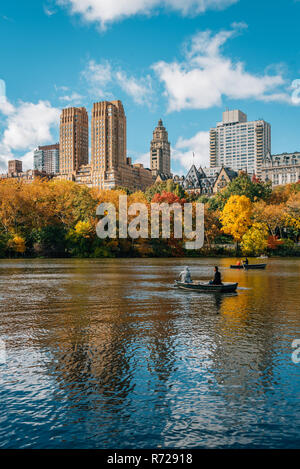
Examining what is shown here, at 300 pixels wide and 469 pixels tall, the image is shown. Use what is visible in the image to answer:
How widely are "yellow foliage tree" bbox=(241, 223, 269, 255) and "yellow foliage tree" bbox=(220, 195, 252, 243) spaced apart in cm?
218

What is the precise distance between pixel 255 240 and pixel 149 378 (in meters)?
80.1

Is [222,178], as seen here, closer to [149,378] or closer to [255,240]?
[255,240]

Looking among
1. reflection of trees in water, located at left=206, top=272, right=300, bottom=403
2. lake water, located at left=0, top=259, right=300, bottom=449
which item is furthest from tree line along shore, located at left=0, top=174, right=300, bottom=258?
reflection of trees in water, located at left=206, top=272, right=300, bottom=403

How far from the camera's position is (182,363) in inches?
510

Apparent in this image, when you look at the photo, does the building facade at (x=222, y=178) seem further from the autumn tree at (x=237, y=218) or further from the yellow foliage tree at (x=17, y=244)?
the yellow foliage tree at (x=17, y=244)

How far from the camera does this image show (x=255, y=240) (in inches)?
3487

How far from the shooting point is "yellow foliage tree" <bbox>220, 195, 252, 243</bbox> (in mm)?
92375

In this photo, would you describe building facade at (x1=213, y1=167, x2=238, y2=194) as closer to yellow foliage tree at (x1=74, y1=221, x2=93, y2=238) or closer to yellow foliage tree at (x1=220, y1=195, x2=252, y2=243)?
yellow foliage tree at (x1=220, y1=195, x2=252, y2=243)

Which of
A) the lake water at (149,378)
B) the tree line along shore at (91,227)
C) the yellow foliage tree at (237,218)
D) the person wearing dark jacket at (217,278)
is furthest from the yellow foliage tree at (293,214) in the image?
the lake water at (149,378)

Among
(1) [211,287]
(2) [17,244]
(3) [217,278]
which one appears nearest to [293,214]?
(2) [17,244]
